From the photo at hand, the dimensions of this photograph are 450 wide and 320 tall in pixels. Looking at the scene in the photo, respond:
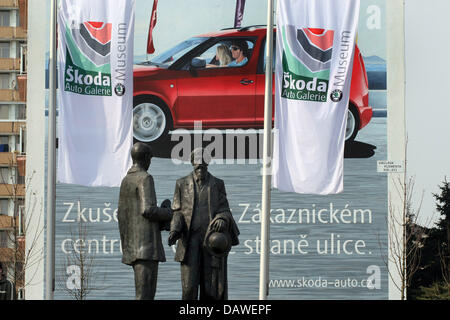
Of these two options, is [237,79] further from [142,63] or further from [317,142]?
[317,142]

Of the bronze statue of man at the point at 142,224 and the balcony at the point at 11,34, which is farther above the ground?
the balcony at the point at 11,34

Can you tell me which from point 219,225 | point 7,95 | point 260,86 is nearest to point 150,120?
point 260,86

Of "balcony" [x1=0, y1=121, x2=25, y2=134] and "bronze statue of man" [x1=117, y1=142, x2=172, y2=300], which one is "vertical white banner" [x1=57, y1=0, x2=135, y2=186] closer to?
"bronze statue of man" [x1=117, y1=142, x2=172, y2=300]

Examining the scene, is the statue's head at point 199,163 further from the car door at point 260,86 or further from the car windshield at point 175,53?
the car windshield at point 175,53

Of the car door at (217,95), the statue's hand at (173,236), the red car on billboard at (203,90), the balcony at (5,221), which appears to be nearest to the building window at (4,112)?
the balcony at (5,221)

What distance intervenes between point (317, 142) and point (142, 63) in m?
7.41

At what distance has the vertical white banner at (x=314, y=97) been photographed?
2664cm

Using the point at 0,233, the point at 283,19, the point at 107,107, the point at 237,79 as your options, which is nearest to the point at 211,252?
the point at 283,19

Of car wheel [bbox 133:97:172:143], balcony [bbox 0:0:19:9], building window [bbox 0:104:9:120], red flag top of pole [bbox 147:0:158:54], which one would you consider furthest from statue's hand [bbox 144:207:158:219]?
building window [bbox 0:104:9:120]

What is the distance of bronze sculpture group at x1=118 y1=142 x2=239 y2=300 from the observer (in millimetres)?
12758

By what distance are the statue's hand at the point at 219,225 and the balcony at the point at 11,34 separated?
54.8m

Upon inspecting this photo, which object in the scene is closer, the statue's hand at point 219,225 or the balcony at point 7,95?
the statue's hand at point 219,225

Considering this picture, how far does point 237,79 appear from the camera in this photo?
31625 millimetres

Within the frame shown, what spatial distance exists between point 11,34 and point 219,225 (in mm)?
55713
